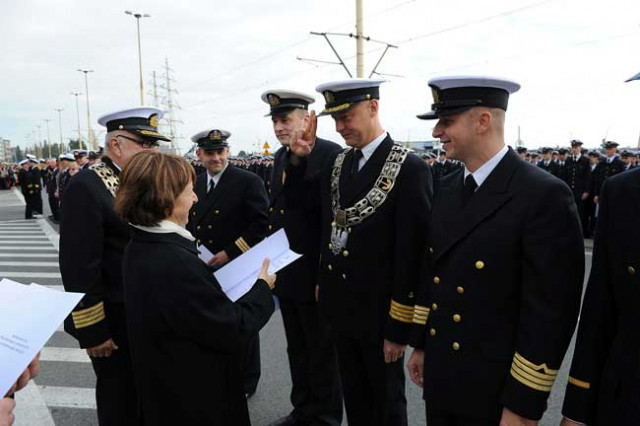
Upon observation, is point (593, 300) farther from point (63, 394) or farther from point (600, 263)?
point (63, 394)

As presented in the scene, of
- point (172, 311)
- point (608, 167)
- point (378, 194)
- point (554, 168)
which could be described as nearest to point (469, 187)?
point (378, 194)

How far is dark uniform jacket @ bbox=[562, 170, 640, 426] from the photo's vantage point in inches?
56.7

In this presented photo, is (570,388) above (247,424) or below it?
above

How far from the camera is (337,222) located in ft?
8.77

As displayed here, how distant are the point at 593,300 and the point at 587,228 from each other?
40.9ft

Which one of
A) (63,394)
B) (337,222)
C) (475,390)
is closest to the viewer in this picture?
(475,390)

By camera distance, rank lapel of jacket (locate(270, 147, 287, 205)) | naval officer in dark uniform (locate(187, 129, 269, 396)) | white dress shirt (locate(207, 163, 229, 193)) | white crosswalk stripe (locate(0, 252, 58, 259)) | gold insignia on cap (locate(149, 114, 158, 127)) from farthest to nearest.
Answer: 1. white crosswalk stripe (locate(0, 252, 58, 259))
2. white dress shirt (locate(207, 163, 229, 193))
3. naval officer in dark uniform (locate(187, 129, 269, 396))
4. lapel of jacket (locate(270, 147, 287, 205))
5. gold insignia on cap (locate(149, 114, 158, 127))

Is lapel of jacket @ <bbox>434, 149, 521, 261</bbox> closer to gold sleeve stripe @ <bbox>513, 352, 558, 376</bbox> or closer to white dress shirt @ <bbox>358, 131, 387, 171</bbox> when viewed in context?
gold sleeve stripe @ <bbox>513, 352, 558, 376</bbox>

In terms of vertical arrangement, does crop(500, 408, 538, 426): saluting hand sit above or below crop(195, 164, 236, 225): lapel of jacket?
below

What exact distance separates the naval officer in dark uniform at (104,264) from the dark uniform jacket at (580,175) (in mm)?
12458

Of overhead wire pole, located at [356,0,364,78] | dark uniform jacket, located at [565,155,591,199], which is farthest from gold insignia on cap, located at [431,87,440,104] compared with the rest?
overhead wire pole, located at [356,0,364,78]

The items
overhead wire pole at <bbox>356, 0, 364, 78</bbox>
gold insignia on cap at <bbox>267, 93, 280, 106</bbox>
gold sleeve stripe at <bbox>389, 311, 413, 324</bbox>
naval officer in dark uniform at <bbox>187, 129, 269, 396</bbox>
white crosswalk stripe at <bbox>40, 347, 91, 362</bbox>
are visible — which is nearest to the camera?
gold sleeve stripe at <bbox>389, 311, 413, 324</bbox>

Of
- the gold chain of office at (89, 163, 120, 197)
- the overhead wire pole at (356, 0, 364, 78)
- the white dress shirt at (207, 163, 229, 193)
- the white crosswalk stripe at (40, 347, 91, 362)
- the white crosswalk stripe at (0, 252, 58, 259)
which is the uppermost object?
the overhead wire pole at (356, 0, 364, 78)

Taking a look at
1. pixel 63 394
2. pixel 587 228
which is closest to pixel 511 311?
pixel 63 394
